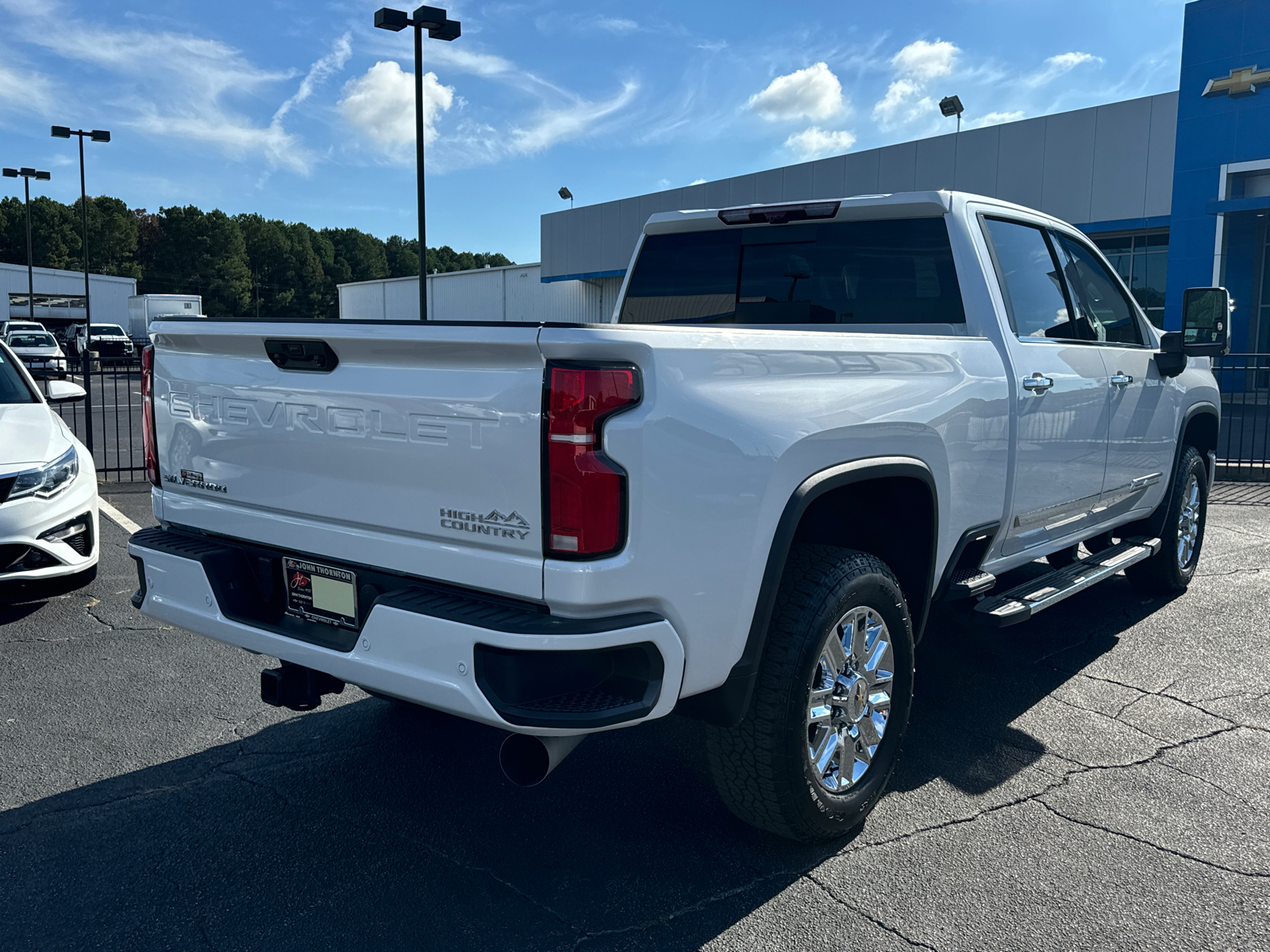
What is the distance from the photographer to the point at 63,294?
211ft

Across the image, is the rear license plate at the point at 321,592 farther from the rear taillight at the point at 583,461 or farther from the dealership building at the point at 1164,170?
the dealership building at the point at 1164,170

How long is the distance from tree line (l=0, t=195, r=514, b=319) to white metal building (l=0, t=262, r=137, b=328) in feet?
55.9

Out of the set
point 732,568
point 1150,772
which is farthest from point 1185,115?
point 732,568

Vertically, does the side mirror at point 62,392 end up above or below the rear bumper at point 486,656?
above

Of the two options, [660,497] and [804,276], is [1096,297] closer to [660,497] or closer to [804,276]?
[804,276]

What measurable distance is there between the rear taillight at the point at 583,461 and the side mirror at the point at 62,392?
219 inches

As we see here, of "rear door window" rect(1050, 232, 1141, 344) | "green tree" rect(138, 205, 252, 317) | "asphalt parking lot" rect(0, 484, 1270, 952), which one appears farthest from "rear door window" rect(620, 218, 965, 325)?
"green tree" rect(138, 205, 252, 317)

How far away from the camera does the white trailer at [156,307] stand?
4625 cm

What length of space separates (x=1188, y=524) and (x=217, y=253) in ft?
388

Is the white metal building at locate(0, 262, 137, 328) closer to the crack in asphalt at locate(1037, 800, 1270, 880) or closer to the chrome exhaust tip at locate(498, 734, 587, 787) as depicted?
the chrome exhaust tip at locate(498, 734, 587, 787)

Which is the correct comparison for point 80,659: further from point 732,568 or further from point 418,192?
point 418,192

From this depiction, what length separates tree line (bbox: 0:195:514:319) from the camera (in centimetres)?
9725

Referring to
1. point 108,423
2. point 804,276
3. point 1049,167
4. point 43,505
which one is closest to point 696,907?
point 804,276

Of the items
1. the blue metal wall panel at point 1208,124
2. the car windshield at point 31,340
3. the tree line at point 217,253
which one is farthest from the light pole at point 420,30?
the tree line at point 217,253
